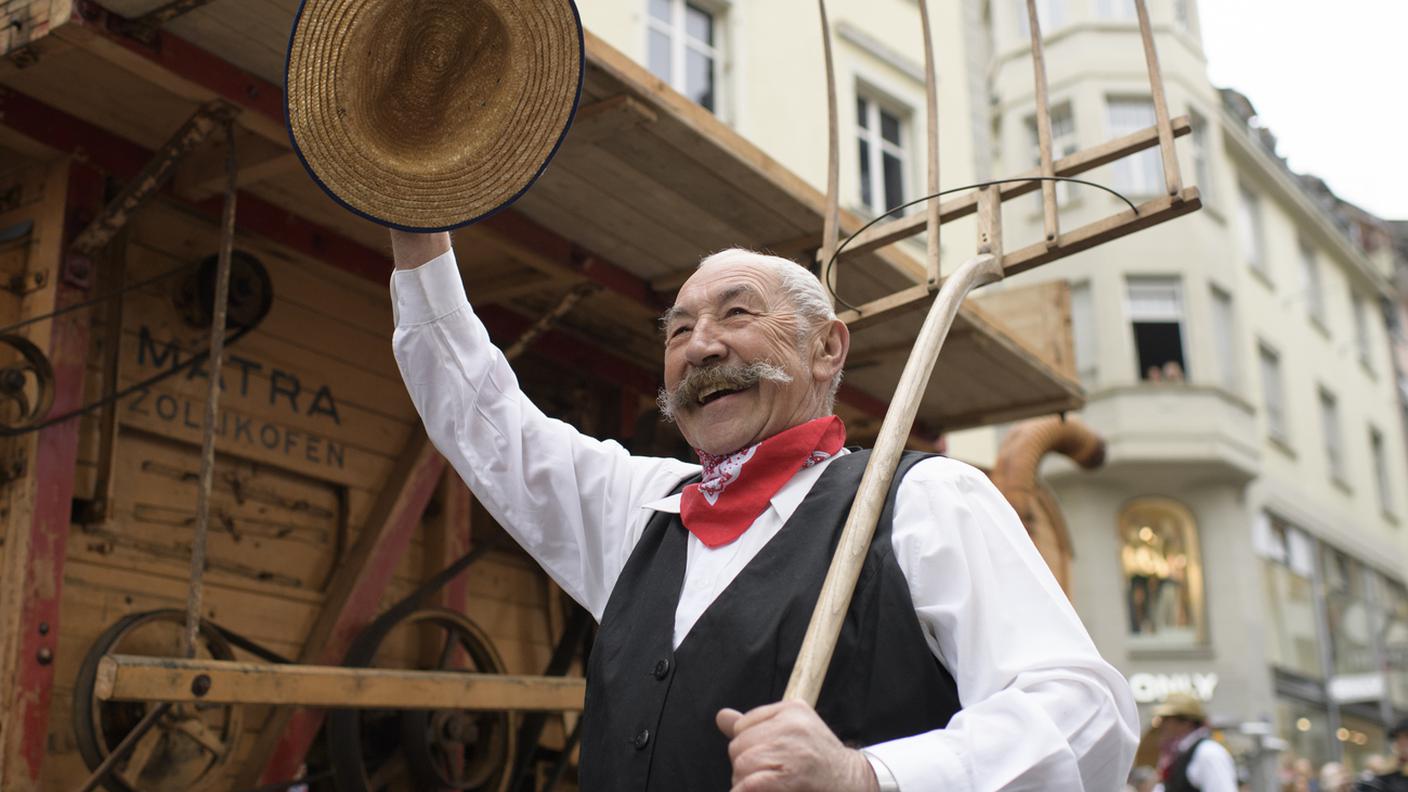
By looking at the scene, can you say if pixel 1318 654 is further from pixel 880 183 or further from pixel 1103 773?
pixel 1103 773

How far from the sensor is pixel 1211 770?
25.2ft

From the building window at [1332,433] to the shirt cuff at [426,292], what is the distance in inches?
1018

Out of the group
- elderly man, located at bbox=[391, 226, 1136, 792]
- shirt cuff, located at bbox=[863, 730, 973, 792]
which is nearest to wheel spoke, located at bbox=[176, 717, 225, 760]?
elderly man, located at bbox=[391, 226, 1136, 792]

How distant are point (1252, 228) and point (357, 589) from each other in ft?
74.1

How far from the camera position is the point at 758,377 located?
2.37m

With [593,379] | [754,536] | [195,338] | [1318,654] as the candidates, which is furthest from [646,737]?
[1318,654]

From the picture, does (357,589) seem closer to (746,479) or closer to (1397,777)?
(746,479)

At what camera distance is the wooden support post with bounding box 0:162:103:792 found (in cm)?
374

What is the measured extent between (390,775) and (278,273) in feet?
5.95

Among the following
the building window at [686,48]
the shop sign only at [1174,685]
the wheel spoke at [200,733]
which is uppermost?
the building window at [686,48]

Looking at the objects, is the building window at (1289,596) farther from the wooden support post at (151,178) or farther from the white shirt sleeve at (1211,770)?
the wooden support post at (151,178)

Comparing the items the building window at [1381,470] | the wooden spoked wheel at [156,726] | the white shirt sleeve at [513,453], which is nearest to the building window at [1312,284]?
the building window at [1381,470]

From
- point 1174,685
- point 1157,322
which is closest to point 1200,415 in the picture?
point 1157,322

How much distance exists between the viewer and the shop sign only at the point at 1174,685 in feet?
67.2
